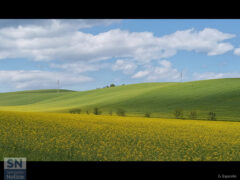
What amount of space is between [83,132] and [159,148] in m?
2.91

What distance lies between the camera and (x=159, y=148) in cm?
739

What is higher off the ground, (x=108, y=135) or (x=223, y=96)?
(x=223, y=96)

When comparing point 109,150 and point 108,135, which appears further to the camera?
point 108,135

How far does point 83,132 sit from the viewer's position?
29.7 ft
